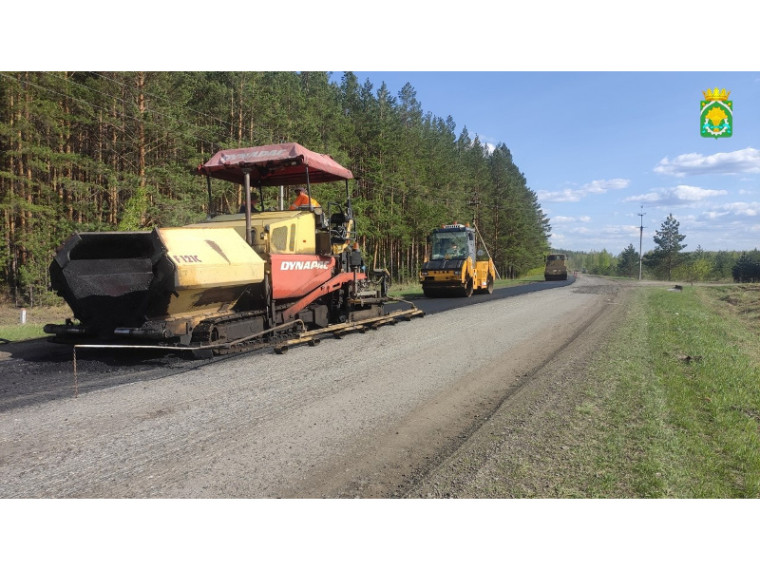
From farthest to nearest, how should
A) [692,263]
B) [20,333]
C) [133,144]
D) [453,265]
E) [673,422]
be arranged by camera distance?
[692,263] < [453,265] < [133,144] < [20,333] < [673,422]

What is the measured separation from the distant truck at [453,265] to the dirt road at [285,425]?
11.4m

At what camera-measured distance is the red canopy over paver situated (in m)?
7.76

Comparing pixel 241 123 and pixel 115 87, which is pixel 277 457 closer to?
pixel 115 87

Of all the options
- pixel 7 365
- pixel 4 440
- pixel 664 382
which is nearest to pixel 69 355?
pixel 7 365

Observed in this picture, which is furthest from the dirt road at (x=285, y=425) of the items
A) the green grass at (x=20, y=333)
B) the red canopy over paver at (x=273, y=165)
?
the red canopy over paver at (x=273, y=165)

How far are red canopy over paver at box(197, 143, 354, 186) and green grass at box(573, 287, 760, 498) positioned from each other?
552 centimetres

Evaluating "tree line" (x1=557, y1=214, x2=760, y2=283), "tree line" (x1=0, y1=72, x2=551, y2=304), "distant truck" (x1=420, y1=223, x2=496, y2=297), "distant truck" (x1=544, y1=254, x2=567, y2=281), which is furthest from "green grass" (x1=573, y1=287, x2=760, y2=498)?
"distant truck" (x1=544, y1=254, x2=567, y2=281)

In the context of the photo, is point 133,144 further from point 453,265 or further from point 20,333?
point 453,265

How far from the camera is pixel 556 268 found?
4203 centimetres

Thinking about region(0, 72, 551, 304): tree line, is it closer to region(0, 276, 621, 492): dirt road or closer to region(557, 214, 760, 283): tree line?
region(0, 276, 621, 492): dirt road

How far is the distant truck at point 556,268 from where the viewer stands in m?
41.9

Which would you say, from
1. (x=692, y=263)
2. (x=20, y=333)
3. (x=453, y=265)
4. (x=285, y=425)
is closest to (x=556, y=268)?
(x=692, y=263)

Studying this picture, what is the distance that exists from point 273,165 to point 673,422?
687 cm

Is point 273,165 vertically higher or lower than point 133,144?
lower
